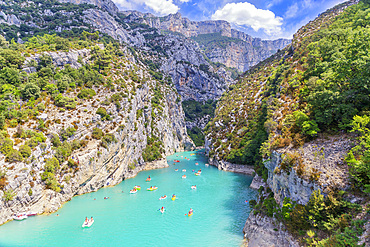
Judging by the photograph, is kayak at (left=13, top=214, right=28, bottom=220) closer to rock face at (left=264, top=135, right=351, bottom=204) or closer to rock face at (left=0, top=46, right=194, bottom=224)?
rock face at (left=0, top=46, right=194, bottom=224)

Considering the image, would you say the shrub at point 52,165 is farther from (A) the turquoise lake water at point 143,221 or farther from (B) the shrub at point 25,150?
(A) the turquoise lake water at point 143,221

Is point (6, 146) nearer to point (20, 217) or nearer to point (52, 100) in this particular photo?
point (20, 217)

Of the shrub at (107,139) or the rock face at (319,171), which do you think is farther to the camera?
the shrub at (107,139)

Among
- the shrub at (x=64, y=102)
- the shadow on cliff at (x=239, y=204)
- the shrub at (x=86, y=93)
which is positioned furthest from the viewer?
the shrub at (x=86, y=93)

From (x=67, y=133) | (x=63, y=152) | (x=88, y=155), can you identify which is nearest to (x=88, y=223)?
(x=88, y=155)

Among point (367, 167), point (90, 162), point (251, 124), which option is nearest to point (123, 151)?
point (90, 162)

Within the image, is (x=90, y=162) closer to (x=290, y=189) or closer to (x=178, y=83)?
(x=290, y=189)

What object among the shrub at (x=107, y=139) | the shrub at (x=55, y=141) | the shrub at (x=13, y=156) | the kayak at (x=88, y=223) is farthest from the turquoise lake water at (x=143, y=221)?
the shrub at (x=55, y=141)
